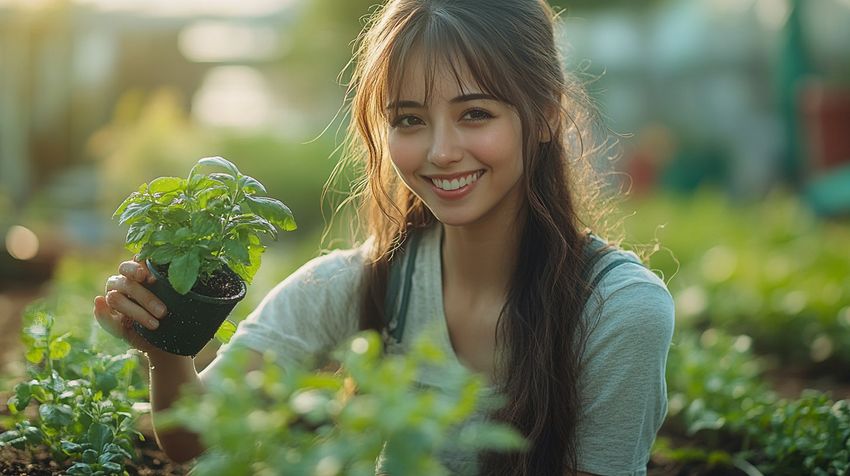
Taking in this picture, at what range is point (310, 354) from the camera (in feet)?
7.96

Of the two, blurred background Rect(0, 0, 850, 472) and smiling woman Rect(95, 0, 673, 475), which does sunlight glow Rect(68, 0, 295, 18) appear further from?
smiling woman Rect(95, 0, 673, 475)

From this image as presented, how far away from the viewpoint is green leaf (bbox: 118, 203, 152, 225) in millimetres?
1804

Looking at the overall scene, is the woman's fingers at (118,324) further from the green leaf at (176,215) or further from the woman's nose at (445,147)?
the woman's nose at (445,147)

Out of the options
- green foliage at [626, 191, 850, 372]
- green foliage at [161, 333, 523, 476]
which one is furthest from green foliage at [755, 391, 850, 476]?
green foliage at [161, 333, 523, 476]

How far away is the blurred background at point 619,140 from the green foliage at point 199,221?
2.33 ft

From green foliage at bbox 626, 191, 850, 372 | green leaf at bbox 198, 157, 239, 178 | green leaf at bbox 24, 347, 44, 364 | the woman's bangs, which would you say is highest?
the woman's bangs

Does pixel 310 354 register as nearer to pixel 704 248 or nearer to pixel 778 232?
pixel 704 248

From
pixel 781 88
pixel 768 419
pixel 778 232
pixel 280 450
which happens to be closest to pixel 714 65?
pixel 781 88

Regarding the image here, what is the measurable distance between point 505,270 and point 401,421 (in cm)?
131

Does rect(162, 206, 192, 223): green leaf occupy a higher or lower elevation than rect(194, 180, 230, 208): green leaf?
A: lower

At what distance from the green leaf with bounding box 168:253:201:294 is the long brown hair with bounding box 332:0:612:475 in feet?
2.10

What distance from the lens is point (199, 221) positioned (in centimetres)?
181

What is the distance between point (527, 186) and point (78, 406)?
1.04m

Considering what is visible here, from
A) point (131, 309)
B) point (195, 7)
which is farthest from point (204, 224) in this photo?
point (195, 7)
